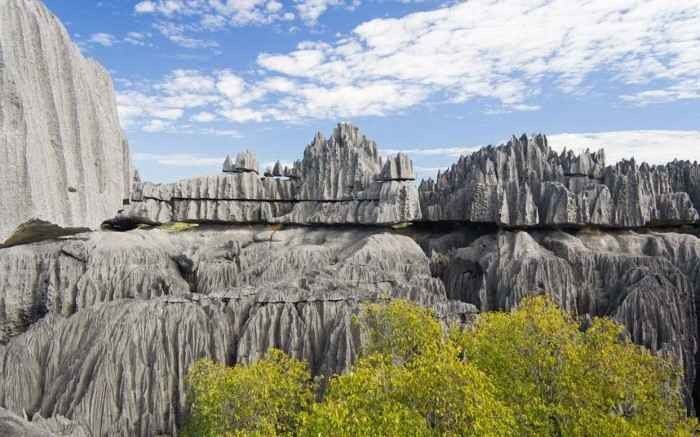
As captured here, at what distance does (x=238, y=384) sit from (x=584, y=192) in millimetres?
34515

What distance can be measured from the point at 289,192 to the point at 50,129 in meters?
48.5

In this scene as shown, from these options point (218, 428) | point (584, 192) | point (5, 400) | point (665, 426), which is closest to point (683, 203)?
point (584, 192)

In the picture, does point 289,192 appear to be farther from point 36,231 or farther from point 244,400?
point 36,231

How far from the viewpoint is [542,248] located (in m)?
41.9

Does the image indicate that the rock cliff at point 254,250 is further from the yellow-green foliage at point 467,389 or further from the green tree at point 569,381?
the green tree at point 569,381

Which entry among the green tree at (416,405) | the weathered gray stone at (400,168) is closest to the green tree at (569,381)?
the green tree at (416,405)

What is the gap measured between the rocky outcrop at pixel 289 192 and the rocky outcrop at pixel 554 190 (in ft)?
23.4

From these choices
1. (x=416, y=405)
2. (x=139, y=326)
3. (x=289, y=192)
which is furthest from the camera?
(x=289, y=192)

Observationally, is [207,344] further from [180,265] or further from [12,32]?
[12,32]

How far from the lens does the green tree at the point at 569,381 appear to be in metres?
16.5

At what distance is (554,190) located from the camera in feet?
142

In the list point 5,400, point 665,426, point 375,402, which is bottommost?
point 5,400

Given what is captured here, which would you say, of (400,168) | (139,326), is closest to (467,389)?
(139,326)

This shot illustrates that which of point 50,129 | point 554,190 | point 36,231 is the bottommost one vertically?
point 36,231
